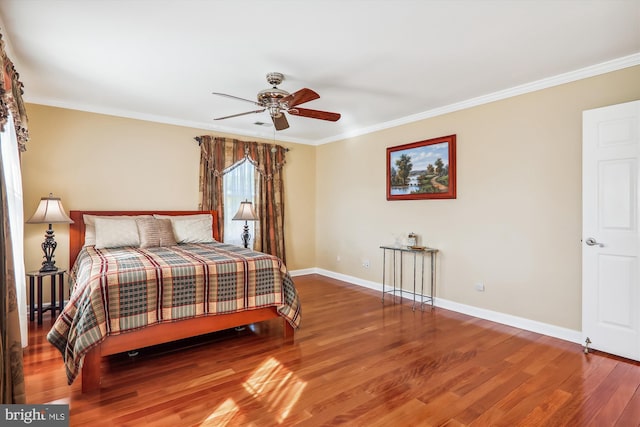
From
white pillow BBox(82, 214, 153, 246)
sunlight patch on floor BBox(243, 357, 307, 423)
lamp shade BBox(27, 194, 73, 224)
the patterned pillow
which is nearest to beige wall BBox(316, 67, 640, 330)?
sunlight patch on floor BBox(243, 357, 307, 423)

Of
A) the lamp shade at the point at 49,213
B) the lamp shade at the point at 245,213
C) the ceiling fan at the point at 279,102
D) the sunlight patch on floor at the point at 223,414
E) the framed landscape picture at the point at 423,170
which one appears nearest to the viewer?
the sunlight patch on floor at the point at 223,414

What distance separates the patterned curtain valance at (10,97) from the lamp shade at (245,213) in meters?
2.61

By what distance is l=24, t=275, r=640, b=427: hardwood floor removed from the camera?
2064mm

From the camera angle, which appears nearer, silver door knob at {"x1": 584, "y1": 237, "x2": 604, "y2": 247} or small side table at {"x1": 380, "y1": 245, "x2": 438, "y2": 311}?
silver door knob at {"x1": 584, "y1": 237, "x2": 604, "y2": 247}

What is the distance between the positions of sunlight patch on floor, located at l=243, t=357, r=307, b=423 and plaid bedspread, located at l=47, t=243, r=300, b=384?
2.06 ft

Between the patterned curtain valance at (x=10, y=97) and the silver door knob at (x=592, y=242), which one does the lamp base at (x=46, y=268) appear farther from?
the silver door knob at (x=592, y=242)

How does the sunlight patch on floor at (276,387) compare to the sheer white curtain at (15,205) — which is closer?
the sunlight patch on floor at (276,387)

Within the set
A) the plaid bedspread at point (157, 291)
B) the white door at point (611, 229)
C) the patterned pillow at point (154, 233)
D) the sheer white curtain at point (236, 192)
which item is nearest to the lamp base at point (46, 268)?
the plaid bedspread at point (157, 291)

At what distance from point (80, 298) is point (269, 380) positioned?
1481 mm

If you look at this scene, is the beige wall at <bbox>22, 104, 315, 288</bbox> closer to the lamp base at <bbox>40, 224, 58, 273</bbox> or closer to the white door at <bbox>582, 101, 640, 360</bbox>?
the lamp base at <bbox>40, 224, 58, 273</bbox>

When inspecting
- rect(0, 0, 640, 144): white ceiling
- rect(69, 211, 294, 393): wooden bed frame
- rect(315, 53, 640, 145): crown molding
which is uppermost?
rect(0, 0, 640, 144): white ceiling

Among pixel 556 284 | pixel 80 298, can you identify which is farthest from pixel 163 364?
pixel 556 284

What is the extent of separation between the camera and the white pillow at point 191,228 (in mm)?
4520

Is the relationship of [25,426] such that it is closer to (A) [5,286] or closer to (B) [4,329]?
(B) [4,329]
